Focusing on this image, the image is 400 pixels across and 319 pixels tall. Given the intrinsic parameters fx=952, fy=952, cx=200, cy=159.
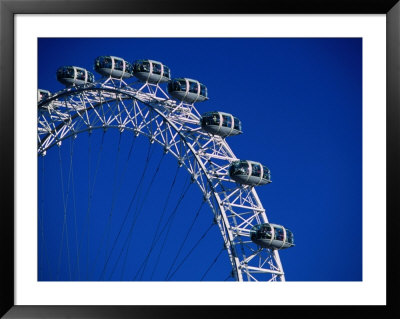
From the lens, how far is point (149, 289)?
70.0 ft

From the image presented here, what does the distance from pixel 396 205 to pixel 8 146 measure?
8656 mm

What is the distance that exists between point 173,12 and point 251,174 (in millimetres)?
15161

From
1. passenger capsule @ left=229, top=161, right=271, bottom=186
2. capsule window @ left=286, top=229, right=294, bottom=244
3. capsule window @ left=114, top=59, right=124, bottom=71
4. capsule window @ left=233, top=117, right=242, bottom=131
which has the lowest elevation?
capsule window @ left=286, top=229, right=294, bottom=244

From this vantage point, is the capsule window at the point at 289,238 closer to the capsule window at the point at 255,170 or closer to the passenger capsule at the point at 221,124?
the capsule window at the point at 255,170

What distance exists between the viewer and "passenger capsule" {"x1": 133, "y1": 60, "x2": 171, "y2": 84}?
3662cm

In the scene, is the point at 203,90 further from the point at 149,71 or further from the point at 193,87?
the point at 149,71

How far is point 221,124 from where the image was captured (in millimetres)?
35938

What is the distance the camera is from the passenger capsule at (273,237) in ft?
113

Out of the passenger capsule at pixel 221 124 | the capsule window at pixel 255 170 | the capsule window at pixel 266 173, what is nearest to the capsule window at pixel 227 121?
the passenger capsule at pixel 221 124

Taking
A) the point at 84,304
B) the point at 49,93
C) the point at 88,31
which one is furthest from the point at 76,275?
the point at 49,93

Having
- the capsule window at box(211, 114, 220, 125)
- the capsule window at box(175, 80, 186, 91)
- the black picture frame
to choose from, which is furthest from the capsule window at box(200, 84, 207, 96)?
the black picture frame

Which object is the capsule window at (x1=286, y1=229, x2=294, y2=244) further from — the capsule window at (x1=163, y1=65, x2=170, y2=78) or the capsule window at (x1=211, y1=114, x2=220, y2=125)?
the capsule window at (x1=163, y1=65, x2=170, y2=78)

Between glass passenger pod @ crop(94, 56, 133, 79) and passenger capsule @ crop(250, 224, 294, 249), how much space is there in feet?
27.1

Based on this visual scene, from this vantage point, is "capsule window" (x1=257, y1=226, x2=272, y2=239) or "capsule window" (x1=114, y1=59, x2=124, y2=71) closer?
"capsule window" (x1=257, y1=226, x2=272, y2=239)
